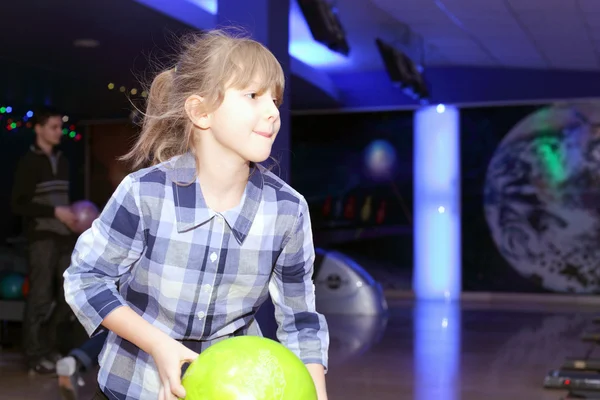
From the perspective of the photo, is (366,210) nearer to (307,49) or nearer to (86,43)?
(307,49)

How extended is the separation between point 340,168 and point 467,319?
3454 mm

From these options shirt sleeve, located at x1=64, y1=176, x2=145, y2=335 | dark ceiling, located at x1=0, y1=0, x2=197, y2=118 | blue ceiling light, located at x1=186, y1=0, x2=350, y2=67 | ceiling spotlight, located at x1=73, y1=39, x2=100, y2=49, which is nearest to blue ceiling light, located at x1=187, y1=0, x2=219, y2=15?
blue ceiling light, located at x1=186, y1=0, x2=350, y2=67

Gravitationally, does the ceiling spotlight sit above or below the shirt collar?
above

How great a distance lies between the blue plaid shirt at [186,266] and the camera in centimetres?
139

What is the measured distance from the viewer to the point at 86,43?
294 inches

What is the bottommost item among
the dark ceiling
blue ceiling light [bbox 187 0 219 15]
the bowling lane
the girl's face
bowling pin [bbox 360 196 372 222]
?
the bowling lane

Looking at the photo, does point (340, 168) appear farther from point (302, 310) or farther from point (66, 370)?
point (302, 310)

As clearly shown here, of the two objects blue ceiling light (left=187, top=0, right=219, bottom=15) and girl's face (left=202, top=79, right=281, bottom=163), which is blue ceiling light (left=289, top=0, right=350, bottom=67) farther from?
girl's face (left=202, top=79, right=281, bottom=163)

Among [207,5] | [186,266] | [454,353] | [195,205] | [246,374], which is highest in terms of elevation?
[207,5]

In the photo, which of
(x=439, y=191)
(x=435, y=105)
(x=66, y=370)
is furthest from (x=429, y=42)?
(x=66, y=370)

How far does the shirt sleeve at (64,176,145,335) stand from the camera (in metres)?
1.36

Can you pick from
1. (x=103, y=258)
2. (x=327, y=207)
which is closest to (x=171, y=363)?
(x=103, y=258)

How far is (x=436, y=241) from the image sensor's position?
34.3ft

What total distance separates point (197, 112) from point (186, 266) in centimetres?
28
